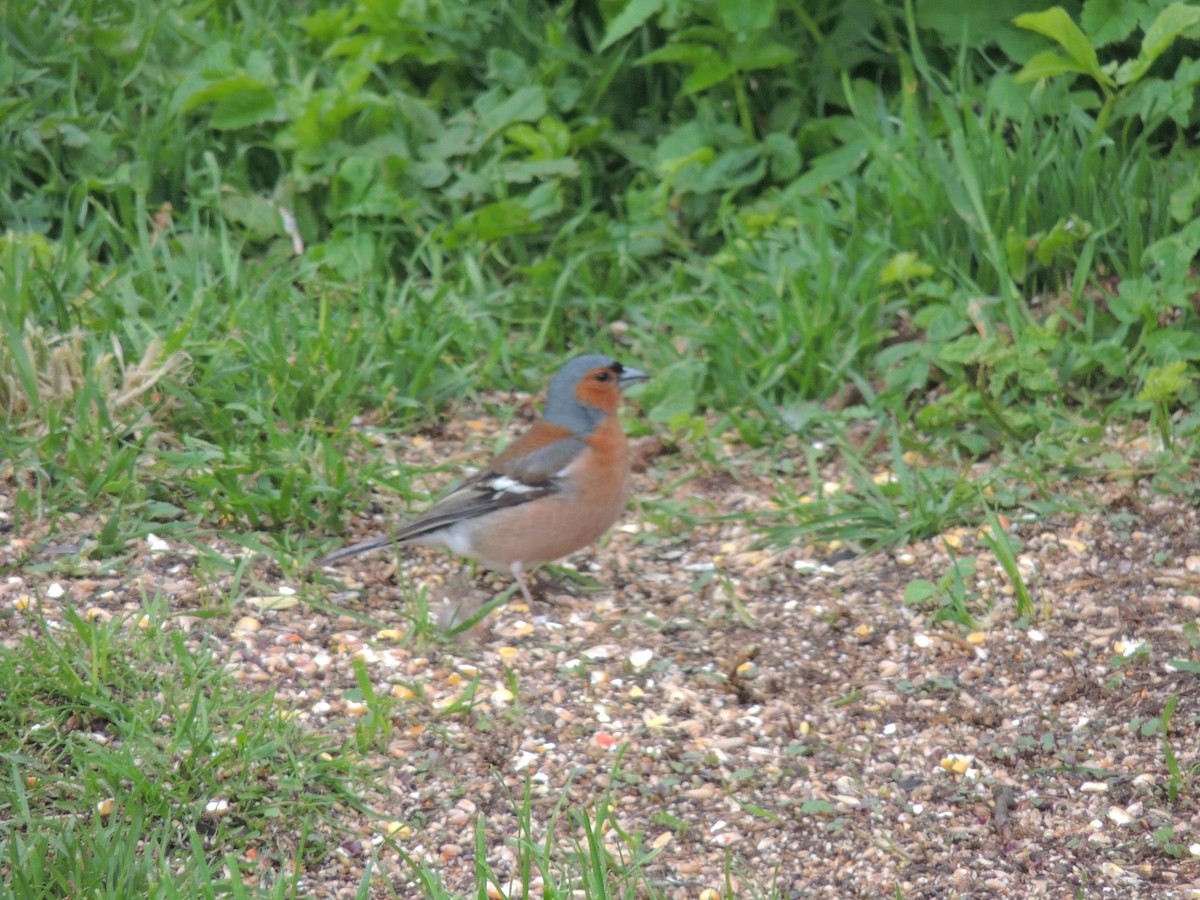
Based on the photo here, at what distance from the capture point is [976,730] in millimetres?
3865

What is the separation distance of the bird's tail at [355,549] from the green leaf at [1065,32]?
8.71 feet

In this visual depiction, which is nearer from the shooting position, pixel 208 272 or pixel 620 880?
pixel 620 880

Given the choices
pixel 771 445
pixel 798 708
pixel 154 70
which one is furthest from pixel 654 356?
pixel 154 70

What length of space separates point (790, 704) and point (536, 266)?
101 inches

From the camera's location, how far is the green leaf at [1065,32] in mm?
4875

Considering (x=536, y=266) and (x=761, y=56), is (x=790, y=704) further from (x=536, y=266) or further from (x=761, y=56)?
(x=761, y=56)

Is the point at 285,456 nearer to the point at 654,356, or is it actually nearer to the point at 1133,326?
the point at 654,356

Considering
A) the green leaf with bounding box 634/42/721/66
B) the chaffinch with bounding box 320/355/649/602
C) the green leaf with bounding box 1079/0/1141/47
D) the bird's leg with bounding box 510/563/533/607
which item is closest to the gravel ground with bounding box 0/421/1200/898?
→ the bird's leg with bounding box 510/563/533/607

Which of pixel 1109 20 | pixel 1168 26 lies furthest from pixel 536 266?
pixel 1168 26

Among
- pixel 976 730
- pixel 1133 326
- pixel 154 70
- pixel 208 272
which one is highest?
pixel 154 70

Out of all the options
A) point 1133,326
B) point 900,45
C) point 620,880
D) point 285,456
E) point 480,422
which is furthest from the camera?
point 900,45

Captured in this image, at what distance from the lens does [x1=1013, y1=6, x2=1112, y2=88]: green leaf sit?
16.0 feet

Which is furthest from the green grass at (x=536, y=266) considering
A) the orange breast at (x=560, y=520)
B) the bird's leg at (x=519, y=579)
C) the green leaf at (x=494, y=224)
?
the bird's leg at (x=519, y=579)

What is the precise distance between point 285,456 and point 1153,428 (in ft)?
9.22
